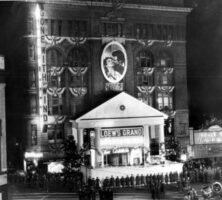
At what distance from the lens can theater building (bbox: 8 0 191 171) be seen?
3878 cm

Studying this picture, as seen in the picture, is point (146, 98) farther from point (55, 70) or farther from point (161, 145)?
point (55, 70)

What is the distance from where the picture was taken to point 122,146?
1500 inches

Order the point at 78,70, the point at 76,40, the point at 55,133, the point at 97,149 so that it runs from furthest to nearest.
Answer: the point at 78,70, the point at 76,40, the point at 55,133, the point at 97,149

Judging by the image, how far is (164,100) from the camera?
149 feet

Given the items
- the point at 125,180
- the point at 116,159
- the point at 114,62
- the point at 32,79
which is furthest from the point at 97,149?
the point at 114,62

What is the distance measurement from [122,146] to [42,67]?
10.7 metres

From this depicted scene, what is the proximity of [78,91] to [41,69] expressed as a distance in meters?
5.10

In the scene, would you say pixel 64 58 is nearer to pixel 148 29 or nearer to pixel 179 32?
pixel 148 29

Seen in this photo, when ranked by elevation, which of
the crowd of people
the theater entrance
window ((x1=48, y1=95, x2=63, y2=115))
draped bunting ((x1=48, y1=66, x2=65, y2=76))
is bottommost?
the crowd of people

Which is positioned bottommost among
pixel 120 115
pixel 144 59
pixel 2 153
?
pixel 2 153

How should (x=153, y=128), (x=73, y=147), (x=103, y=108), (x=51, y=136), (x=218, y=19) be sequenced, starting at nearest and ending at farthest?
(x=73, y=147) → (x=103, y=108) → (x=51, y=136) → (x=153, y=128) → (x=218, y=19)

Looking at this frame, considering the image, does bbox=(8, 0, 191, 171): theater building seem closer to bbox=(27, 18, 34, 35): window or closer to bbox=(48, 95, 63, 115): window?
bbox=(27, 18, 34, 35): window

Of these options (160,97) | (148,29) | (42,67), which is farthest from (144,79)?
(42,67)

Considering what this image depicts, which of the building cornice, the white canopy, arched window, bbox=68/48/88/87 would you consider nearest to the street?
the white canopy
